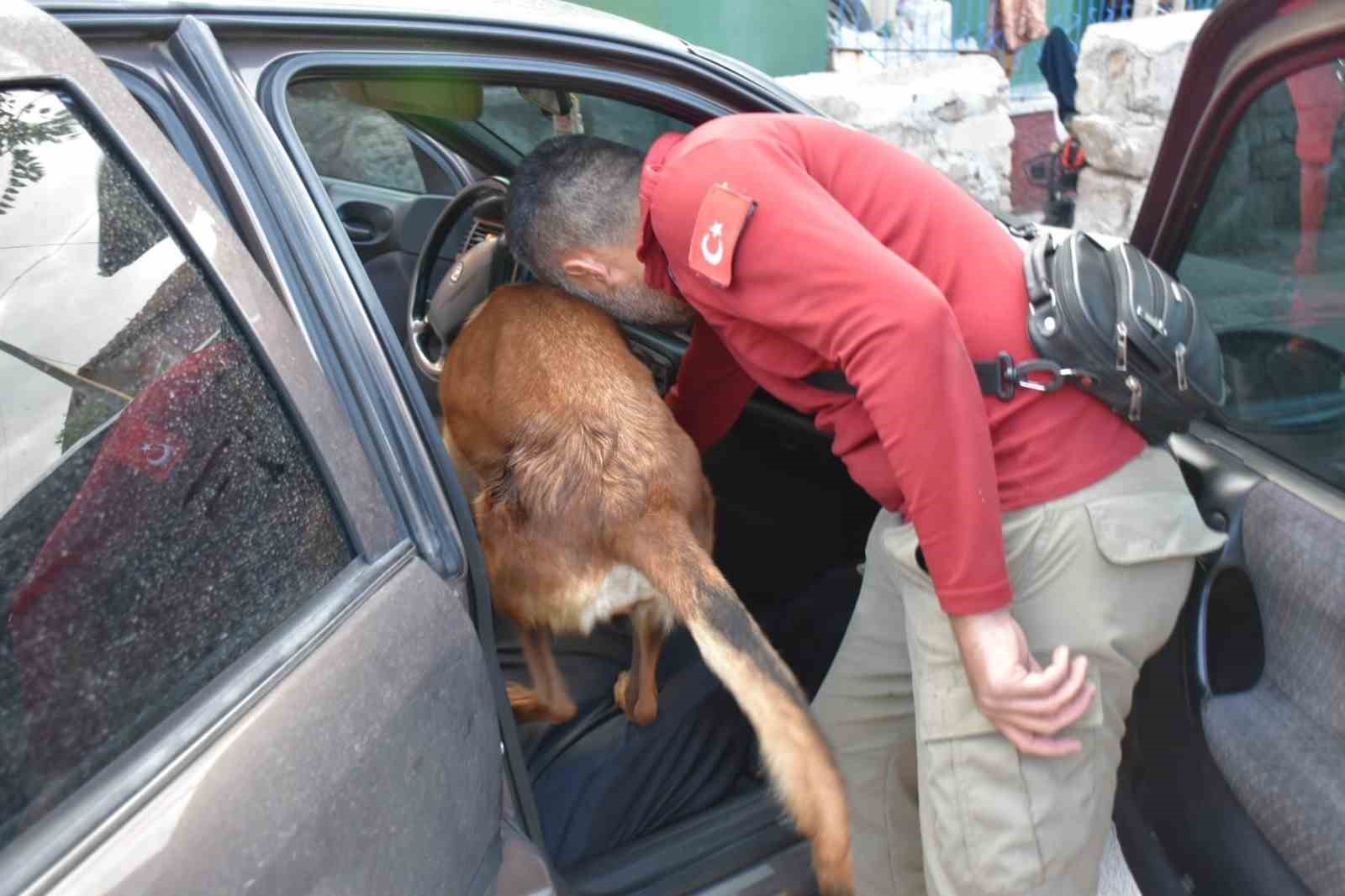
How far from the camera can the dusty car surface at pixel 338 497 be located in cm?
95

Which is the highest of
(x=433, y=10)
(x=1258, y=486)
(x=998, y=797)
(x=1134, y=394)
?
(x=433, y=10)

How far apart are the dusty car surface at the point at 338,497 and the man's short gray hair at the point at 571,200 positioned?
0.43 feet

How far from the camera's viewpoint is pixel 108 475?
1.00m

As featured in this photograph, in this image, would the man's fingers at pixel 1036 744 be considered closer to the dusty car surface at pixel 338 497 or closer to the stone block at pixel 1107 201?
the dusty car surface at pixel 338 497

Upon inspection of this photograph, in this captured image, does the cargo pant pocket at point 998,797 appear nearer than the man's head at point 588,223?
Yes

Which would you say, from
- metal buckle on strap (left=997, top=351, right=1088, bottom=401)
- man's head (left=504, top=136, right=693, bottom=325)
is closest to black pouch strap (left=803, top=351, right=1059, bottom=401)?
metal buckle on strap (left=997, top=351, right=1088, bottom=401)

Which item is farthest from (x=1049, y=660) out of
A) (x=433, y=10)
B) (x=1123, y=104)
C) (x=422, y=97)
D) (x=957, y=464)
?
(x=1123, y=104)

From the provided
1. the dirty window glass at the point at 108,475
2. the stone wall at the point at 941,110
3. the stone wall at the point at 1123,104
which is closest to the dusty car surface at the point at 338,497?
the dirty window glass at the point at 108,475

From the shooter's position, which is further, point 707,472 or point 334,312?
point 707,472

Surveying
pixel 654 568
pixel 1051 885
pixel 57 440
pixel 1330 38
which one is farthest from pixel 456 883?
pixel 1330 38

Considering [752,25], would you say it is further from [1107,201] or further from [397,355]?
[397,355]

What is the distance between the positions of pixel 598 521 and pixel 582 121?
1.26m

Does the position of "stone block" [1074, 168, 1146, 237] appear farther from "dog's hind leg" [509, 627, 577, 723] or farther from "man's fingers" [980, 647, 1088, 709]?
"man's fingers" [980, 647, 1088, 709]

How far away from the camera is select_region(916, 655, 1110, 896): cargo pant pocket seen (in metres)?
→ 1.55
